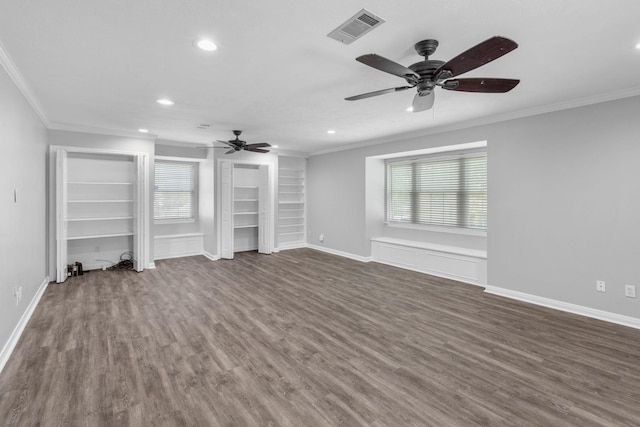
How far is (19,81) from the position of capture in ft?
9.98

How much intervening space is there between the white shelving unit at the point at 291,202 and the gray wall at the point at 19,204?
4.65 metres

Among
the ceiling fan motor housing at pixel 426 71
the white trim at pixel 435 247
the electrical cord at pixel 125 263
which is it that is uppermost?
the ceiling fan motor housing at pixel 426 71

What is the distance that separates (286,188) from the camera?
8219 mm

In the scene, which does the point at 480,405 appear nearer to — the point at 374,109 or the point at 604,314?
the point at 604,314

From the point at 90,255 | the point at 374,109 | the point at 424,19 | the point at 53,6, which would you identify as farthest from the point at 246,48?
the point at 90,255

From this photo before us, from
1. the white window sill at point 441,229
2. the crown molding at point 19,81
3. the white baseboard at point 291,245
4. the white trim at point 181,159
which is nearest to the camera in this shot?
the crown molding at point 19,81

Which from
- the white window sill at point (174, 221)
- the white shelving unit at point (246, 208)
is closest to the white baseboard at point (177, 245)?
the white window sill at point (174, 221)

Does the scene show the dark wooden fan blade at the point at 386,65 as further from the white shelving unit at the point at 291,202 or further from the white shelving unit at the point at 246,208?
the white shelving unit at the point at 291,202

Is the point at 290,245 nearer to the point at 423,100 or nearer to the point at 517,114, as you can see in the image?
Result: the point at 517,114

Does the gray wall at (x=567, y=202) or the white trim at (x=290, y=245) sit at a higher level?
the gray wall at (x=567, y=202)

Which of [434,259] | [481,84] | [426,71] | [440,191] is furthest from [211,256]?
[481,84]

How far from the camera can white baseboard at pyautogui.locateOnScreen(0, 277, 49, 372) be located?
2.57 meters

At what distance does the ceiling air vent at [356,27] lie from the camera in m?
1.96

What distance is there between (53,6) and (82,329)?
2.96m
